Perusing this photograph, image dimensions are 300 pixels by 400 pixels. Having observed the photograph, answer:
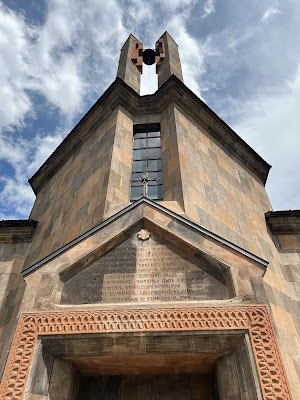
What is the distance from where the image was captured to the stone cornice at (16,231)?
850 cm

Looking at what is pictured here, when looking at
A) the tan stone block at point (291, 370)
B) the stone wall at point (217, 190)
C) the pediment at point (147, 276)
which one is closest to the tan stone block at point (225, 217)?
the stone wall at point (217, 190)

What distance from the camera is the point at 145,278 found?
4758mm

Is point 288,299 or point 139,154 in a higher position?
point 139,154

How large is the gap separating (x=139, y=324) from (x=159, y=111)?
6.91m

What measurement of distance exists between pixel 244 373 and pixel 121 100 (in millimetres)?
7910

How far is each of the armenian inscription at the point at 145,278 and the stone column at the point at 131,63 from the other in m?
7.03

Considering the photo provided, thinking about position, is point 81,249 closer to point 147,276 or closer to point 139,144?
point 147,276

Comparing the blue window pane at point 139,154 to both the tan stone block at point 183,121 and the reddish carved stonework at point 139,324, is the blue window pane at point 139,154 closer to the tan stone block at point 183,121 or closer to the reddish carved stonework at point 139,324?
the tan stone block at point 183,121

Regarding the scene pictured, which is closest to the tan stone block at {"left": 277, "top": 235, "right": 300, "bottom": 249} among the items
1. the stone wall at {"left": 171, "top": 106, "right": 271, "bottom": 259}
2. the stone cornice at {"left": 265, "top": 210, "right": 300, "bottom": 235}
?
the stone cornice at {"left": 265, "top": 210, "right": 300, "bottom": 235}

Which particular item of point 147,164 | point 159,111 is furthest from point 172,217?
point 159,111

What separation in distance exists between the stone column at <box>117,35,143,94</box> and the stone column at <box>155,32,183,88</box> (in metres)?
0.79

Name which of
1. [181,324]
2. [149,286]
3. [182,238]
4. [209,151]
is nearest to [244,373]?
[181,324]

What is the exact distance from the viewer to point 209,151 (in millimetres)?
8719

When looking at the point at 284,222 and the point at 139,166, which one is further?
the point at 284,222
